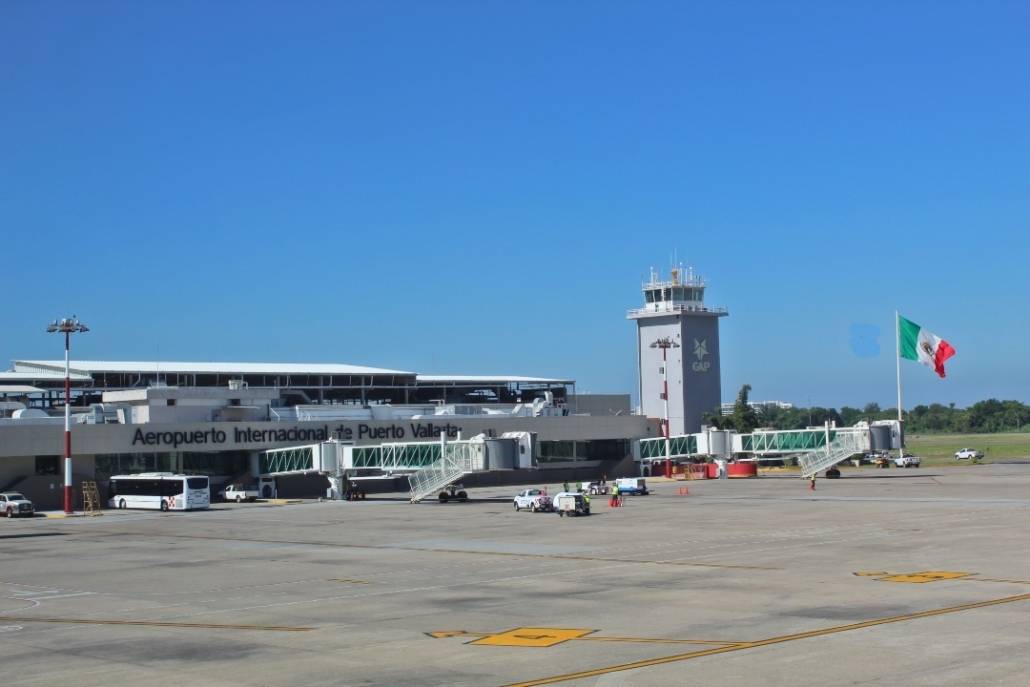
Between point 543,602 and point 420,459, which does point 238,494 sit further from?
point 543,602

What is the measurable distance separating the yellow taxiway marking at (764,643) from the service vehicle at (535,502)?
47.0 metres

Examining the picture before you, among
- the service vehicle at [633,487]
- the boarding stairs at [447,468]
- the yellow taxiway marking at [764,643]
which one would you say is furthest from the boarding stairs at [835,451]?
the yellow taxiway marking at [764,643]

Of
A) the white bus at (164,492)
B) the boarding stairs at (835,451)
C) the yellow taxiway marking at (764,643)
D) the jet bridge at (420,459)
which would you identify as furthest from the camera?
the boarding stairs at (835,451)

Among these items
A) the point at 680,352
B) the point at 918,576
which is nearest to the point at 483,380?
the point at 680,352

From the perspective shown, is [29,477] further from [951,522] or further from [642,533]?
[951,522]

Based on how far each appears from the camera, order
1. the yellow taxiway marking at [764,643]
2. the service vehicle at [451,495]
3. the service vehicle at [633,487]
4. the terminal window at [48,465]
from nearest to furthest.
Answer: the yellow taxiway marking at [764,643], the service vehicle at [633,487], the service vehicle at [451,495], the terminal window at [48,465]

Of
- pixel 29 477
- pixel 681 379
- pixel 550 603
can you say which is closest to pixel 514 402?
pixel 681 379

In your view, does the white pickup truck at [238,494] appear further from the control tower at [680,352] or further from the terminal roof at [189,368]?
the control tower at [680,352]

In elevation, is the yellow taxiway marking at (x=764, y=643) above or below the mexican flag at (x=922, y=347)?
below

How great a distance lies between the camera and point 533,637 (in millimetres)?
26016

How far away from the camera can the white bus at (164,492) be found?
295 feet

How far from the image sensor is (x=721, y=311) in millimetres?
171375

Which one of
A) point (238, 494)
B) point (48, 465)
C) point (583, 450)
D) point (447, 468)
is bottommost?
point (238, 494)

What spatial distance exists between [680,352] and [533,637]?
14305cm
